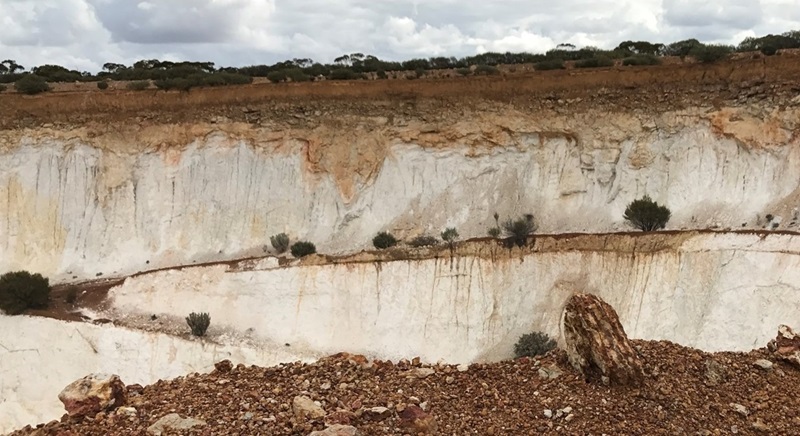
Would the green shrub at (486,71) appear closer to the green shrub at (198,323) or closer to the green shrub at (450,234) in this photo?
the green shrub at (450,234)

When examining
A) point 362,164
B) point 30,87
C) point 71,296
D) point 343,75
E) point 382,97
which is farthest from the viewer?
Result: point 343,75

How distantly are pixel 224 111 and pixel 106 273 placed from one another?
24.3 ft

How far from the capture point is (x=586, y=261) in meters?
18.5

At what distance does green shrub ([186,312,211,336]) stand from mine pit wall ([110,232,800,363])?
0.71 m

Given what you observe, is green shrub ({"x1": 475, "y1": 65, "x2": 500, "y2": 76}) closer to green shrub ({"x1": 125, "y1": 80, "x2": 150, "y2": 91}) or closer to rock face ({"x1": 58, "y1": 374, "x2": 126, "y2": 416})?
green shrub ({"x1": 125, "y1": 80, "x2": 150, "y2": 91})

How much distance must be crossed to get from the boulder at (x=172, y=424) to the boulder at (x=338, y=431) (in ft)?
3.50

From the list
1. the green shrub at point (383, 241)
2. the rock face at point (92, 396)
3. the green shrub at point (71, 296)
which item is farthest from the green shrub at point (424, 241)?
the rock face at point (92, 396)

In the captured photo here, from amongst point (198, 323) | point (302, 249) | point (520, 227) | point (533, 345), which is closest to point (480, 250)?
point (520, 227)

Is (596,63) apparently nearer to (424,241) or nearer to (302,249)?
(424,241)

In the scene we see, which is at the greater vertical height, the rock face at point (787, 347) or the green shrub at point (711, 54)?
→ the green shrub at point (711, 54)

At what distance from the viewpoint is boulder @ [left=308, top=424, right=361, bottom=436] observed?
4.68 metres

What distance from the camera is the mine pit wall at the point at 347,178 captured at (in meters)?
22.4

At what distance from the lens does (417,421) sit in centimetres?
503

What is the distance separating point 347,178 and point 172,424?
63.2 feet
